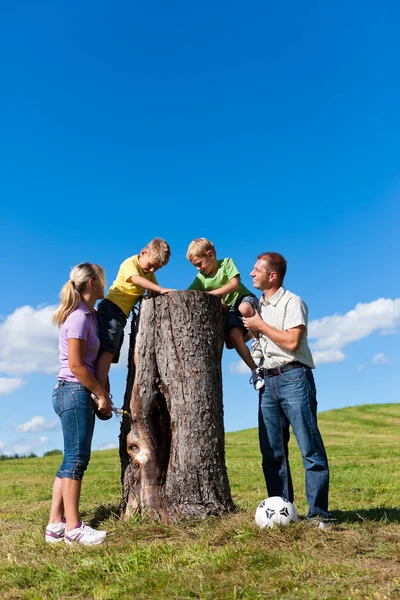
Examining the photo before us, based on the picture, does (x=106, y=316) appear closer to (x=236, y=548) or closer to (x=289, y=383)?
(x=289, y=383)

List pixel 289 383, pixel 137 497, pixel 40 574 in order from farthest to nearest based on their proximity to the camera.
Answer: pixel 137 497, pixel 289 383, pixel 40 574

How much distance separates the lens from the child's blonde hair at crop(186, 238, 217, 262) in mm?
7273

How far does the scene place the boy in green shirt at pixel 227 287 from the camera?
730 centimetres

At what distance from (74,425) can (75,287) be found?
4.79 ft

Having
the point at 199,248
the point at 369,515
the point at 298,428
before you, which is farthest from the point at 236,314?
the point at 369,515

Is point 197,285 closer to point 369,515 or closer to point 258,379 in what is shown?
point 258,379

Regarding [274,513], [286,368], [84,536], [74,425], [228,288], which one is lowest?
[84,536]

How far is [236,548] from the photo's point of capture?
5359 mm

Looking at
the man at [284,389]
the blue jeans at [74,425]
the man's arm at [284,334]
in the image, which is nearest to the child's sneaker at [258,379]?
the man at [284,389]

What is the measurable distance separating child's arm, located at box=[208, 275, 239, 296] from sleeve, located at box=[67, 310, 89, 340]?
164 cm

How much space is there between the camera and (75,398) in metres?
6.22

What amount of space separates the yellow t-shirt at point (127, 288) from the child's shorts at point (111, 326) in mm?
80

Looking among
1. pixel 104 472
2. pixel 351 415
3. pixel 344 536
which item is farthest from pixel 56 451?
pixel 344 536

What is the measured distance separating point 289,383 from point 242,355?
4.18 ft
